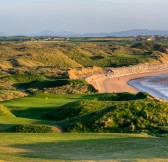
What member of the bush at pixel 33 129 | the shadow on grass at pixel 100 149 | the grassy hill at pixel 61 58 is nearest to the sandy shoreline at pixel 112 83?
the grassy hill at pixel 61 58

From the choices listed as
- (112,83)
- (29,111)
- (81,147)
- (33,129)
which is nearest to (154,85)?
(112,83)

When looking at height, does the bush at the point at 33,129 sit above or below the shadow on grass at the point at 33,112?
above

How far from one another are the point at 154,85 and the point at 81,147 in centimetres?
6027

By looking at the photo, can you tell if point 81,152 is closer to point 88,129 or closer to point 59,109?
point 88,129

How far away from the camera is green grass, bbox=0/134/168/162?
1638cm

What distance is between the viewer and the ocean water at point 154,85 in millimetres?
64581

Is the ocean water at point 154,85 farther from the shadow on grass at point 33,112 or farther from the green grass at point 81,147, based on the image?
the green grass at point 81,147

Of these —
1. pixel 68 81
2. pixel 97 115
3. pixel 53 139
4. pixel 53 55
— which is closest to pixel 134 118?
pixel 97 115

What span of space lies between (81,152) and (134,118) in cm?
911

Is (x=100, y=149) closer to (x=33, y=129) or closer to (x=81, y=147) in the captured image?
(x=81, y=147)

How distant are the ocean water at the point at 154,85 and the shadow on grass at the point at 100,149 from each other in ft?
128

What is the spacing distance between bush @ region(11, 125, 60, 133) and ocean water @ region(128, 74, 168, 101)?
35.5 meters

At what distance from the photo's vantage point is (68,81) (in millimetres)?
66062

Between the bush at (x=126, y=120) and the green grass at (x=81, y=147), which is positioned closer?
the green grass at (x=81, y=147)
